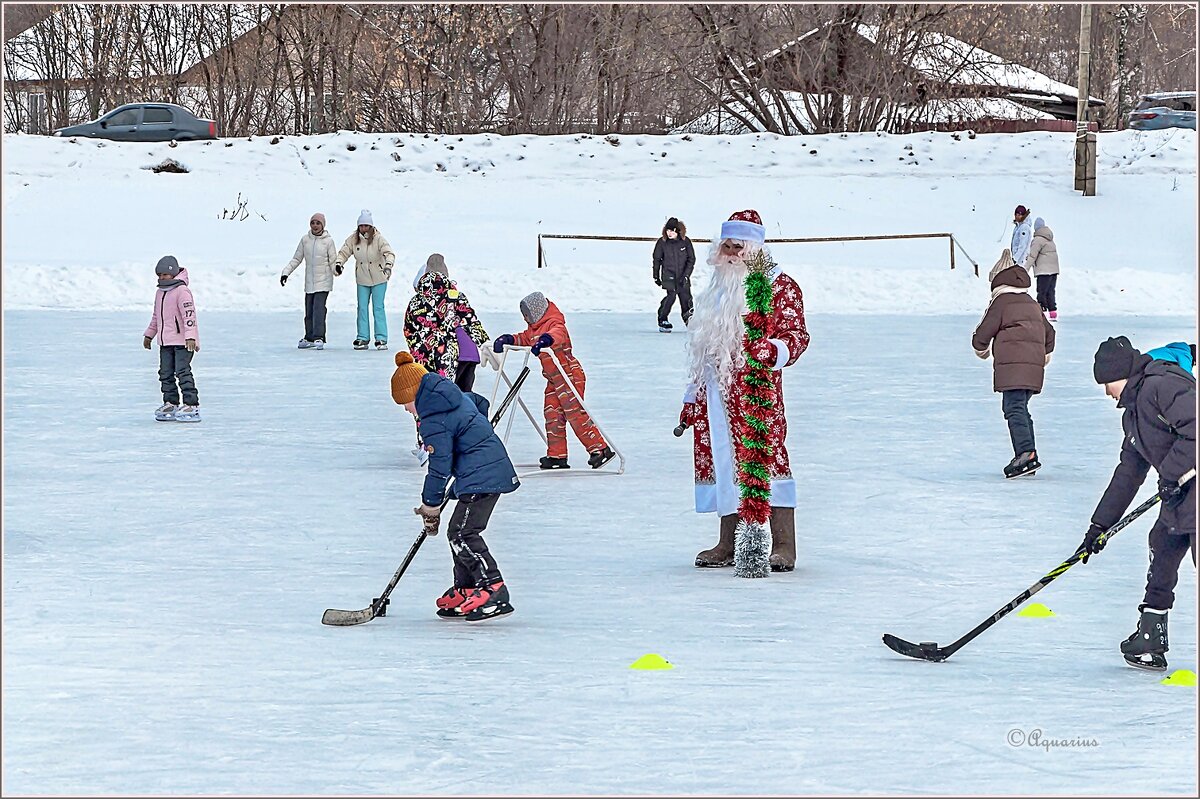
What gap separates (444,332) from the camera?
31.0 ft

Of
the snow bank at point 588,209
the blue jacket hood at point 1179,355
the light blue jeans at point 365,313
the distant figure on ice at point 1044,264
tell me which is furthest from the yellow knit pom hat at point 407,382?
the snow bank at point 588,209

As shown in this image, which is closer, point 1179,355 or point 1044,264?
point 1179,355

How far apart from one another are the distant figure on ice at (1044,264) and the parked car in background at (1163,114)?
50.4 ft

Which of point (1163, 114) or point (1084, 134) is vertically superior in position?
point (1163, 114)

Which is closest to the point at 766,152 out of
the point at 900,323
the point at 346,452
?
the point at 900,323

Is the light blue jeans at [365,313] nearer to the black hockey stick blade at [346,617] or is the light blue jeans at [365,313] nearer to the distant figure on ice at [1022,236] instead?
the distant figure on ice at [1022,236]

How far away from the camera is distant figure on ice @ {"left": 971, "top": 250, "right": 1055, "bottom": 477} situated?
9.30 meters

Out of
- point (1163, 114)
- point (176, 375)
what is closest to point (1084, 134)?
point (1163, 114)

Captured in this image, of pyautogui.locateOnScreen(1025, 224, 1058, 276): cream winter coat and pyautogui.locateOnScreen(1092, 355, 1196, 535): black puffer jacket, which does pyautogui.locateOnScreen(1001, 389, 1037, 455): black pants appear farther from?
pyautogui.locateOnScreen(1025, 224, 1058, 276): cream winter coat

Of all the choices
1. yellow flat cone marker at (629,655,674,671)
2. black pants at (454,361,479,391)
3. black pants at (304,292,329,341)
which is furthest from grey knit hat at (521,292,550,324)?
black pants at (304,292,329,341)

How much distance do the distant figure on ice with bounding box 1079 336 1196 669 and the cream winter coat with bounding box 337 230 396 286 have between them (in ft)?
37.1

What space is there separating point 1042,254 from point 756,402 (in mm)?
14697

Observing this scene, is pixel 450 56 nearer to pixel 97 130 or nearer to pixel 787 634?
pixel 97 130

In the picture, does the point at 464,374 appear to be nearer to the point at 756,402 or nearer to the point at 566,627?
the point at 756,402
